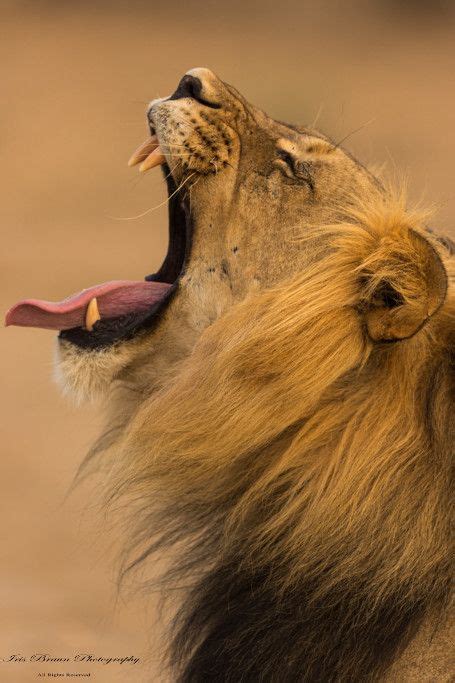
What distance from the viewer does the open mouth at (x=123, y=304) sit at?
10.4 feet

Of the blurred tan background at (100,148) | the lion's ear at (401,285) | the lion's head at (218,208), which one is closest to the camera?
the lion's ear at (401,285)

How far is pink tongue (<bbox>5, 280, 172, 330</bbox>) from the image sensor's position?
3.29 meters

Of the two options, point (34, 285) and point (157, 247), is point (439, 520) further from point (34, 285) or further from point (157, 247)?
point (157, 247)

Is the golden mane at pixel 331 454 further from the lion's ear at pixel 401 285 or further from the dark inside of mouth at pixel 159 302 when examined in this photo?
the dark inside of mouth at pixel 159 302

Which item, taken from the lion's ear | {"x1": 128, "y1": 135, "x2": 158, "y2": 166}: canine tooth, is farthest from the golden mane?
{"x1": 128, "y1": 135, "x2": 158, "y2": 166}: canine tooth

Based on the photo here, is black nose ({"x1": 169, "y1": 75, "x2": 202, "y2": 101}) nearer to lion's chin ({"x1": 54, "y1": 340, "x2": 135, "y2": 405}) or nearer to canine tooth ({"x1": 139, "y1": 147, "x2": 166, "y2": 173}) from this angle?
canine tooth ({"x1": 139, "y1": 147, "x2": 166, "y2": 173})

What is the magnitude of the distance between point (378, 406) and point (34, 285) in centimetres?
759

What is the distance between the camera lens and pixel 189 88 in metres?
3.18

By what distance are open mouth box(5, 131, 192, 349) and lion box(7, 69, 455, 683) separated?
7.8 inches

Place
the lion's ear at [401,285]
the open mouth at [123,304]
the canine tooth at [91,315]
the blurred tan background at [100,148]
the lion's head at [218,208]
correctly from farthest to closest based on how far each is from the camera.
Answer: the blurred tan background at [100,148] < the canine tooth at [91,315] < the open mouth at [123,304] < the lion's head at [218,208] < the lion's ear at [401,285]

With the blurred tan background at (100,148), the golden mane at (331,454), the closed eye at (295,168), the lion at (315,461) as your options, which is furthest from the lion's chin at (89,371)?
the closed eye at (295,168)

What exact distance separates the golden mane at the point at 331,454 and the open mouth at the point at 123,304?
1.30ft

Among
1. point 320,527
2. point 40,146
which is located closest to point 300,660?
point 320,527

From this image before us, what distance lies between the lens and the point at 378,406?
2.70m
